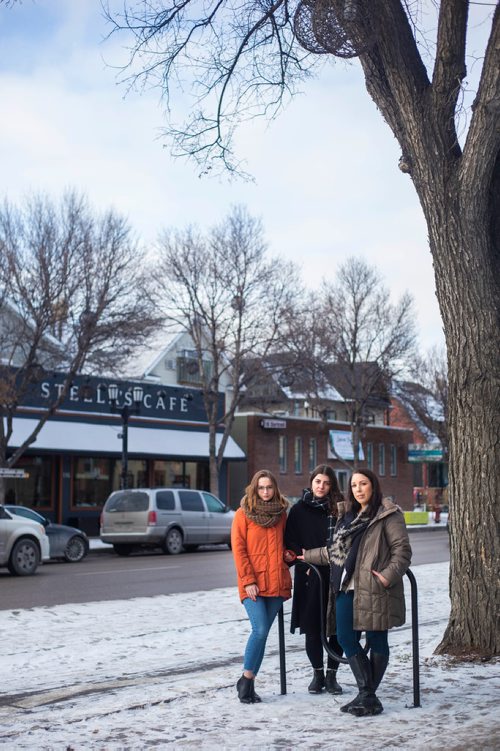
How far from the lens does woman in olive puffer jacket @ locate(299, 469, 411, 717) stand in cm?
636

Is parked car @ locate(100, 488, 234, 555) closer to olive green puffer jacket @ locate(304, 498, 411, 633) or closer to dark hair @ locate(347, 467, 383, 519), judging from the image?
dark hair @ locate(347, 467, 383, 519)

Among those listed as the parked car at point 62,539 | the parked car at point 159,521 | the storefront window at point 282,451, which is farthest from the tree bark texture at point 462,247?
the storefront window at point 282,451

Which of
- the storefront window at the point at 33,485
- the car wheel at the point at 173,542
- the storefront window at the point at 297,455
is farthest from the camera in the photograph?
the storefront window at the point at 297,455

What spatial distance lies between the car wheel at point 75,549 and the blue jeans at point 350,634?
17.3 metres

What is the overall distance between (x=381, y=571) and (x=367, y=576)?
96mm

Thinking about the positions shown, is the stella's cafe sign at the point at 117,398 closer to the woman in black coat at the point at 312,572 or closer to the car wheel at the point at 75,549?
the car wheel at the point at 75,549

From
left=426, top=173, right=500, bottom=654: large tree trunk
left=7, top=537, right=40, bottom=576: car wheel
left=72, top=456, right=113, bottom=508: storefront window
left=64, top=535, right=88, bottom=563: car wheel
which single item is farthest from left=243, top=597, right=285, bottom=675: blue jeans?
left=72, top=456, right=113, bottom=508: storefront window

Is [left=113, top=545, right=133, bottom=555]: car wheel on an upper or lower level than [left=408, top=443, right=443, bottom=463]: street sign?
lower

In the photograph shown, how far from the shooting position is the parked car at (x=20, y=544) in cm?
1841

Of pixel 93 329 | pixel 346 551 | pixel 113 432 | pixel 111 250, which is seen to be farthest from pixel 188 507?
pixel 346 551

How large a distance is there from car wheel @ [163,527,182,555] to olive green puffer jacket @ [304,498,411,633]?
19670 mm

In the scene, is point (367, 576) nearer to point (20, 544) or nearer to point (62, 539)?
point (20, 544)

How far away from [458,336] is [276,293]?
26.9 metres

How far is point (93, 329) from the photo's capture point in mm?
27516
